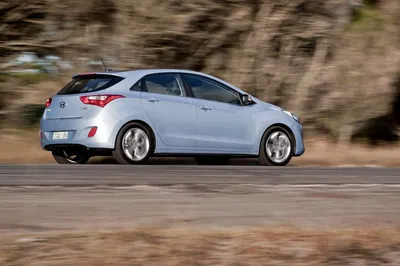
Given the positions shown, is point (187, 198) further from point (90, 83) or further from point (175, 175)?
point (90, 83)

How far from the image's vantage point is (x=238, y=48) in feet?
65.4

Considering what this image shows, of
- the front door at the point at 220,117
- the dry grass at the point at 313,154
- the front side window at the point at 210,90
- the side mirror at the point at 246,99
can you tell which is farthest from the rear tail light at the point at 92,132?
the side mirror at the point at 246,99

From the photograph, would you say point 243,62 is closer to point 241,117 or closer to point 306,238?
point 241,117

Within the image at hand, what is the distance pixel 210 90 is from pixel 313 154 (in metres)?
4.24

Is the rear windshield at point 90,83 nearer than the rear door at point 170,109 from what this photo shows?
Yes

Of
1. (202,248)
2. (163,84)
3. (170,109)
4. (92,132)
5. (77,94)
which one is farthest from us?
(163,84)

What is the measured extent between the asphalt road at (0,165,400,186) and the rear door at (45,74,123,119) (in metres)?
1.01

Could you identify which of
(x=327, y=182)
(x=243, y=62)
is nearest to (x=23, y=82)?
(x=243, y=62)

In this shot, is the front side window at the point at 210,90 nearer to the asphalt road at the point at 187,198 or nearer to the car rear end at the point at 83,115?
the car rear end at the point at 83,115

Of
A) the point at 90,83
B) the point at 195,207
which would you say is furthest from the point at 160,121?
the point at 195,207

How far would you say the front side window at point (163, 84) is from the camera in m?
14.5

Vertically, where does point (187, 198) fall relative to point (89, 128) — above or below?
below

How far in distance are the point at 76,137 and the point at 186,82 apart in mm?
1976

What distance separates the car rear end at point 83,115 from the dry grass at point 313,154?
194 centimetres
